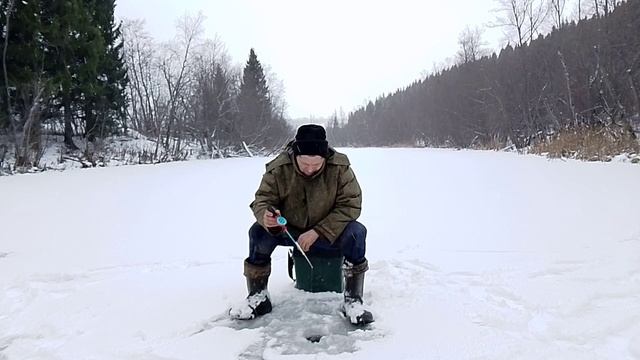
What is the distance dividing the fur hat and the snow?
2.68 feet

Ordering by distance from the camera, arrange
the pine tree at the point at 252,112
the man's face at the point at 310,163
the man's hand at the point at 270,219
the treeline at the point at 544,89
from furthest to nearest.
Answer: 1. the pine tree at the point at 252,112
2. the treeline at the point at 544,89
3. the man's face at the point at 310,163
4. the man's hand at the point at 270,219

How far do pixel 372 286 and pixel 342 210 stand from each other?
628mm

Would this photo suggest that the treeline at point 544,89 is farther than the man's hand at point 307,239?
Yes

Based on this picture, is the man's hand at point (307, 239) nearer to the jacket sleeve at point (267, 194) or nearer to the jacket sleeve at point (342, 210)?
the jacket sleeve at point (342, 210)

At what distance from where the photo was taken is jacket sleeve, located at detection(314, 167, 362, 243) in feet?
7.32

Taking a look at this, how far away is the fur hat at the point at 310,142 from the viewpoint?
7.43 feet

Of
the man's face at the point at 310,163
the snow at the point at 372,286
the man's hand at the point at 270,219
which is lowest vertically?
the snow at the point at 372,286

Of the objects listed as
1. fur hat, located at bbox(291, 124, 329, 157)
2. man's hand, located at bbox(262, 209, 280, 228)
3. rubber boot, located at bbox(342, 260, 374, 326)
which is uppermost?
fur hat, located at bbox(291, 124, 329, 157)

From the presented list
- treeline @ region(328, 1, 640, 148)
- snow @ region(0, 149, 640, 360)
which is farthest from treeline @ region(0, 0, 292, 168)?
treeline @ region(328, 1, 640, 148)

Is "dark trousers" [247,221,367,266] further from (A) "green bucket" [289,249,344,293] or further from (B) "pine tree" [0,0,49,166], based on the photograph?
(B) "pine tree" [0,0,49,166]

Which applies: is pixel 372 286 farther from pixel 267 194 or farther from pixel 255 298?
pixel 267 194

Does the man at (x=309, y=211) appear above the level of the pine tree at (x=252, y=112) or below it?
below

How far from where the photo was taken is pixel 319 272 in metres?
2.52

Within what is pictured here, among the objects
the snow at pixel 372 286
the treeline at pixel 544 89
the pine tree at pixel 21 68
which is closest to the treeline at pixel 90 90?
the pine tree at pixel 21 68
